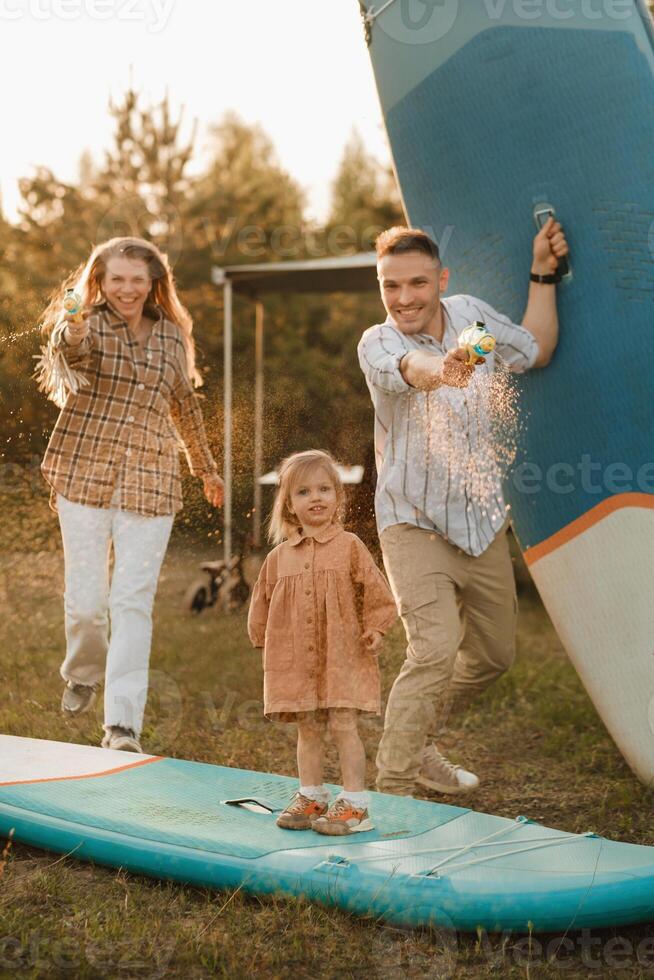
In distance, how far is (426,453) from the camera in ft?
10.2

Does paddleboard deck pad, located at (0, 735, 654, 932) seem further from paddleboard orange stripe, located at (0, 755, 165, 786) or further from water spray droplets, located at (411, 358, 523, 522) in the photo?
water spray droplets, located at (411, 358, 523, 522)

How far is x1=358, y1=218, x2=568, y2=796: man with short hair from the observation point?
3.05 m

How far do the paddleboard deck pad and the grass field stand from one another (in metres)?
0.05

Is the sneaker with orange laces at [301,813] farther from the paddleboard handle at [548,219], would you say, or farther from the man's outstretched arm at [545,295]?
the paddleboard handle at [548,219]

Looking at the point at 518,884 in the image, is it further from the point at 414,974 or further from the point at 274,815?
the point at 274,815

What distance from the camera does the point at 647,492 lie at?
3.48 metres

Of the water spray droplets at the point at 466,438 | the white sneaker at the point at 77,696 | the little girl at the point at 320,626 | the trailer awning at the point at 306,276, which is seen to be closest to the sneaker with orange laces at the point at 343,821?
the little girl at the point at 320,626

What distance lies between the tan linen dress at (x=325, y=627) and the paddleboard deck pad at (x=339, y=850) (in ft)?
1.05

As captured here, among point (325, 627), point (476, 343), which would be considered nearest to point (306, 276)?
point (476, 343)

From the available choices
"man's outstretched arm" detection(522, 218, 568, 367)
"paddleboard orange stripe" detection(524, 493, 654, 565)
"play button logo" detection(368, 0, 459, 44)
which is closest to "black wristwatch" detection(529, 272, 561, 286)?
"man's outstretched arm" detection(522, 218, 568, 367)

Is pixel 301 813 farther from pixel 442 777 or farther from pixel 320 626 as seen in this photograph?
pixel 442 777

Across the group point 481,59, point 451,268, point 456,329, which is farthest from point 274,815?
point 481,59

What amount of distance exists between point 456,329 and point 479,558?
0.63m

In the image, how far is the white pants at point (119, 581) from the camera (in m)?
3.61
